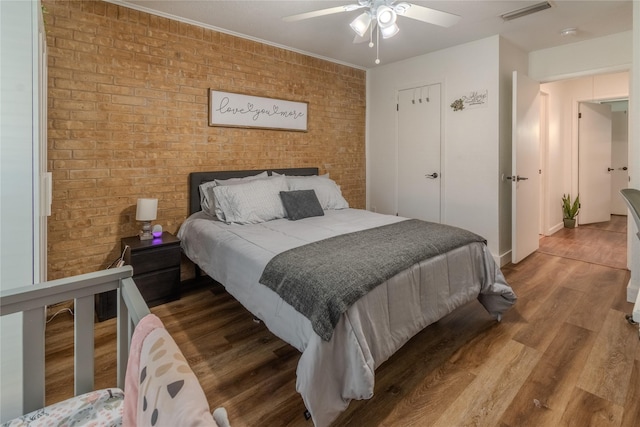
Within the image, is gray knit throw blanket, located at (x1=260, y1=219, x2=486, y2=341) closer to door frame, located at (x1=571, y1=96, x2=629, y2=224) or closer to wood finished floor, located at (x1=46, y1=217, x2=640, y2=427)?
wood finished floor, located at (x1=46, y1=217, x2=640, y2=427)

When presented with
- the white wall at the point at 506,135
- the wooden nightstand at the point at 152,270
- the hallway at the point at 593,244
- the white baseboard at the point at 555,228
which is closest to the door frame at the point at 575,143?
the white baseboard at the point at 555,228

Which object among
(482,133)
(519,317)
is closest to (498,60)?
(482,133)

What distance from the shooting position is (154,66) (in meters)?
2.96

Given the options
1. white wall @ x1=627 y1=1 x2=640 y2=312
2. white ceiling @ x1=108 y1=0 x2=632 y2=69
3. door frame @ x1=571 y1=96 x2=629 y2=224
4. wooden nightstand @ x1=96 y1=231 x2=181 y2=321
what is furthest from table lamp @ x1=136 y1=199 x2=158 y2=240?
door frame @ x1=571 y1=96 x2=629 y2=224

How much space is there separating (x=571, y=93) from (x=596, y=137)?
37.5 inches

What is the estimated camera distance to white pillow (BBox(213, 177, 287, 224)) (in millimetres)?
2893

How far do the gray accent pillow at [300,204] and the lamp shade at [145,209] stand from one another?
111 centimetres

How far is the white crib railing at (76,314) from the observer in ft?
3.28

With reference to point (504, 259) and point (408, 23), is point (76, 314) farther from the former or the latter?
point (504, 259)

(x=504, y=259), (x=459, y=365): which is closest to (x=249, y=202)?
(x=459, y=365)

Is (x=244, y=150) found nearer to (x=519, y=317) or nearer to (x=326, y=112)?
(x=326, y=112)

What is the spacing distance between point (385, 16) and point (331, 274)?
1.73 meters

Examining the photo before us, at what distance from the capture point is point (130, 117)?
9.40ft

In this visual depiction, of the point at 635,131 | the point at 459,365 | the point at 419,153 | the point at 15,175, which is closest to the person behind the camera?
the point at 15,175
